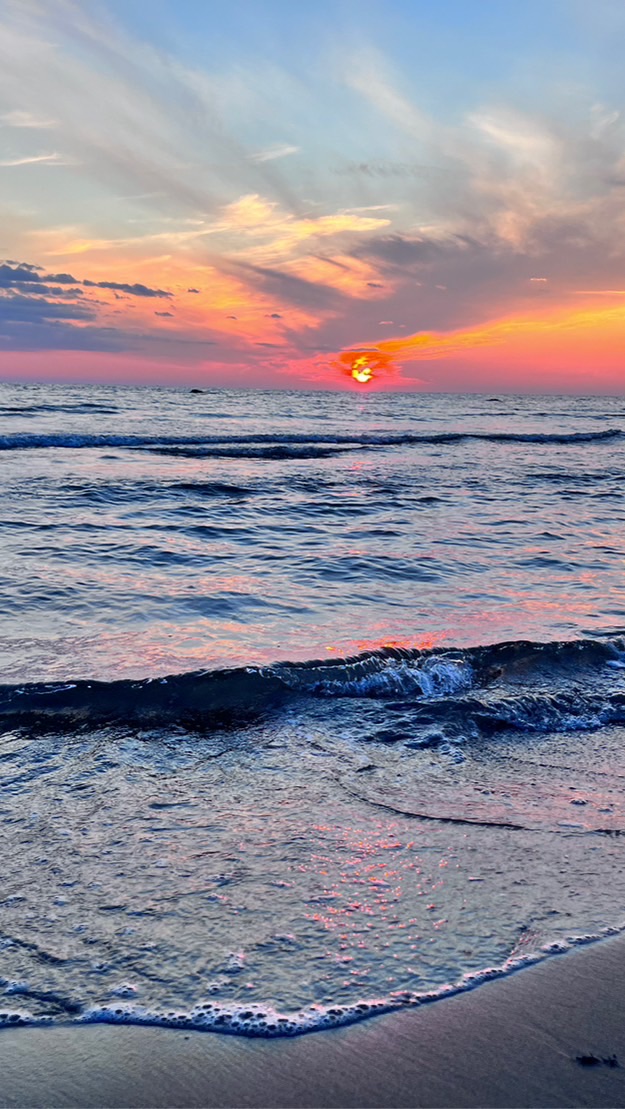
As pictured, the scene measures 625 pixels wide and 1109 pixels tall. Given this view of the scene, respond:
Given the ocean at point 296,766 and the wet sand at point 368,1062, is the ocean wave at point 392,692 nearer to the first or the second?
the ocean at point 296,766

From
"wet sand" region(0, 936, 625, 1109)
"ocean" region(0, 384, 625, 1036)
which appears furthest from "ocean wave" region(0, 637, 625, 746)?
"wet sand" region(0, 936, 625, 1109)

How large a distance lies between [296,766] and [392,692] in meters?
1.63

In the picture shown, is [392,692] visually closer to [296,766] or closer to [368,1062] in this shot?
[296,766]

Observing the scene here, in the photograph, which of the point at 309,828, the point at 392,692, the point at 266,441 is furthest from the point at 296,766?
the point at 266,441

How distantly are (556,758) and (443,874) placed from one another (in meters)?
1.83

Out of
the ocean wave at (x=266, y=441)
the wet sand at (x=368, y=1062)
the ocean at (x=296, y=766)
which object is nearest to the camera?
the wet sand at (x=368, y=1062)

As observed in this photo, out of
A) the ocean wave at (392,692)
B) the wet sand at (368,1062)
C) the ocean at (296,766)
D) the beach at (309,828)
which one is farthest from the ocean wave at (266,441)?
the wet sand at (368,1062)

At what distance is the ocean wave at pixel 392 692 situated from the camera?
576cm

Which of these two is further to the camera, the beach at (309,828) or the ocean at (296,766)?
the ocean at (296,766)

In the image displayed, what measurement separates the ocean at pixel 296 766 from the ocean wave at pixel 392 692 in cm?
3

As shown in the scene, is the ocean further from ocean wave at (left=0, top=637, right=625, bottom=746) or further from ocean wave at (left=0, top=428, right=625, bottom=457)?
ocean wave at (left=0, top=428, right=625, bottom=457)

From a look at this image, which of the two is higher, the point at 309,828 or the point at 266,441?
the point at 266,441

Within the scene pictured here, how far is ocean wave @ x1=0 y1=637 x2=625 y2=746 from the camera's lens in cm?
576

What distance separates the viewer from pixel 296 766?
4941 millimetres
